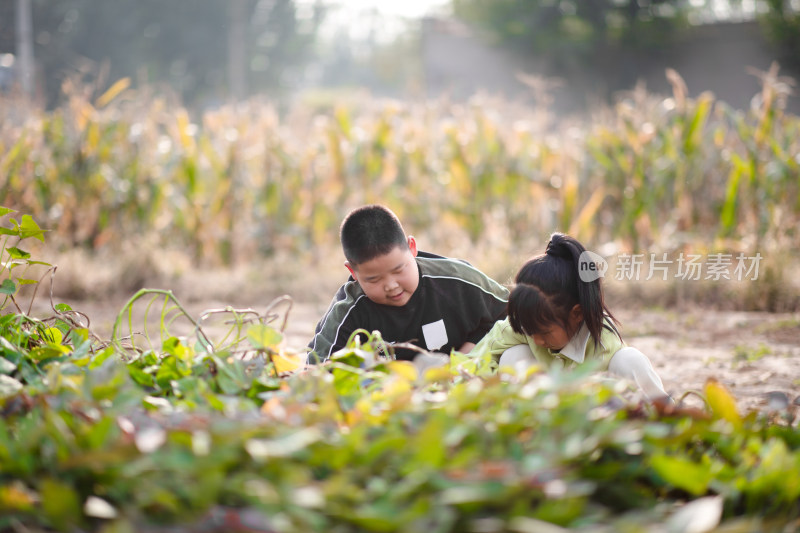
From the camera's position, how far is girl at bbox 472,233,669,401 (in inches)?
79.2

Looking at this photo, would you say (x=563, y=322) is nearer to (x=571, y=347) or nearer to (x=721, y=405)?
(x=571, y=347)

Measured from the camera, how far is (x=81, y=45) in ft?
77.5

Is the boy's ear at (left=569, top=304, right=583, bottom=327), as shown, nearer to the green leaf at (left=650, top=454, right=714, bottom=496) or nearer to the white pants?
the white pants

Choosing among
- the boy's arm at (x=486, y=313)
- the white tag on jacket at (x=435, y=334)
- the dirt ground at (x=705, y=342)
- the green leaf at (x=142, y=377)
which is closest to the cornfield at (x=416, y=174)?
the dirt ground at (x=705, y=342)

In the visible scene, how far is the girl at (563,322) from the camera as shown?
201 cm

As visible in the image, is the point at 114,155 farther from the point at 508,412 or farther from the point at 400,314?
the point at 508,412

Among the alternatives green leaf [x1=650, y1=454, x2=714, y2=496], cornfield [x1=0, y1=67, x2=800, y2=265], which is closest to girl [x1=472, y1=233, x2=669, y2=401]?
green leaf [x1=650, y1=454, x2=714, y2=496]

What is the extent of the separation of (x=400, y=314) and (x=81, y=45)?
24.5 meters

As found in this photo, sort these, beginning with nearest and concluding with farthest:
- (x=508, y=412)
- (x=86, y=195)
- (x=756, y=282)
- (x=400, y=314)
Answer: (x=508, y=412)
(x=400, y=314)
(x=756, y=282)
(x=86, y=195)

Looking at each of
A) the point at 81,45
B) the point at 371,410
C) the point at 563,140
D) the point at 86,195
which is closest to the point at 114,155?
the point at 86,195

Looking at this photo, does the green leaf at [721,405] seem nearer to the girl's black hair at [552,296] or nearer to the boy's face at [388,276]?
the girl's black hair at [552,296]

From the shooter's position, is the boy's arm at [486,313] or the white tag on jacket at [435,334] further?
the boy's arm at [486,313]

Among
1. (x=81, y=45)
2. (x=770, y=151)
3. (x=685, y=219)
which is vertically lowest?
(x=685, y=219)

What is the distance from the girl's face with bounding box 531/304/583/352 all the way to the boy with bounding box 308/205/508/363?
0.47 m
